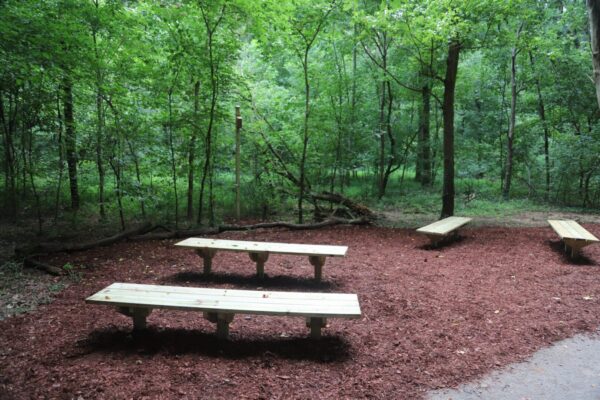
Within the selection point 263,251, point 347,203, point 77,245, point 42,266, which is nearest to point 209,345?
point 263,251

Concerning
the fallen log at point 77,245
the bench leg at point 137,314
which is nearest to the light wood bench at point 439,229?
the bench leg at point 137,314

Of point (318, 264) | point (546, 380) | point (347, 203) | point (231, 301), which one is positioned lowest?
point (546, 380)

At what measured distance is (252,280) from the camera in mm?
4832

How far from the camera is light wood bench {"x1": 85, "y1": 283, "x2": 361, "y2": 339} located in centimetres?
284

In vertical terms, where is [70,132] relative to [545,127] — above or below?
below

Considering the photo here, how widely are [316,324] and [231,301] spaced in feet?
2.42

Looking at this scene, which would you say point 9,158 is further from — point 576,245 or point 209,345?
point 576,245

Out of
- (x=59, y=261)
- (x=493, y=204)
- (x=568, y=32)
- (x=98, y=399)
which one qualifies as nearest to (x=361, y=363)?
(x=98, y=399)

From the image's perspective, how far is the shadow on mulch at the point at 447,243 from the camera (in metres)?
6.57

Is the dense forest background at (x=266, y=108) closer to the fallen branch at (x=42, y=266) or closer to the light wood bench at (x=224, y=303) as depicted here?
the fallen branch at (x=42, y=266)

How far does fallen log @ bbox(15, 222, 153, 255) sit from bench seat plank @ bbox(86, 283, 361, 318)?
289cm

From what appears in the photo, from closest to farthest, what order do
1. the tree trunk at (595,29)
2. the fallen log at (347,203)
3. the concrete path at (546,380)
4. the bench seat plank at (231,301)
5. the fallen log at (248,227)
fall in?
the concrete path at (546,380), the bench seat plank at (231,301), the tree trunk at (595,29), the fallen log at (248,227), the fallen log at (347,203)

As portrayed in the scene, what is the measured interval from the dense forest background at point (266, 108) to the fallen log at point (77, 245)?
412 millimetres

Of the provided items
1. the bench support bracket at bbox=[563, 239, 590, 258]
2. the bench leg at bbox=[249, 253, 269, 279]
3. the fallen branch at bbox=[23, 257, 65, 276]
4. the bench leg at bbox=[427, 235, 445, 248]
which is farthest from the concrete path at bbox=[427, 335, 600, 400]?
the fallen branch at bbox=[23, 257, 65, 276]
